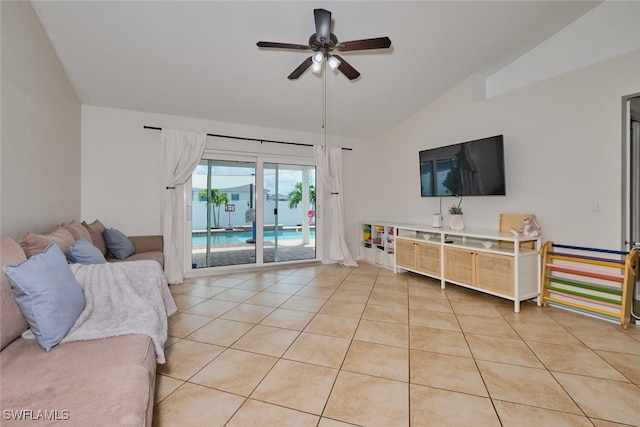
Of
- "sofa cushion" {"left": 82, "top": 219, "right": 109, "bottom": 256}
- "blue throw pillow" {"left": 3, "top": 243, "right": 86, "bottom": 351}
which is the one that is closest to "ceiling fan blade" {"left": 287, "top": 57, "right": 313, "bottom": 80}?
"blue throw pillow" {"left": 3, "top": 243, "right": 86, "bottom": 351}

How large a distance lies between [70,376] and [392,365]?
1715 mm

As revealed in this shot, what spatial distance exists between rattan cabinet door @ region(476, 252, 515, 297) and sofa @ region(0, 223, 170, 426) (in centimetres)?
315

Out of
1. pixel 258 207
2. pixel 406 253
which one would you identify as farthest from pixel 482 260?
pixel 258 207

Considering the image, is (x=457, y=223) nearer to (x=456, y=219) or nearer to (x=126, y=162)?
(x=456, y=219)

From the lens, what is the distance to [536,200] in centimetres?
309

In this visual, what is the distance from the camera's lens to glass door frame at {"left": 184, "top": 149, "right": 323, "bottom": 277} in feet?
13.4

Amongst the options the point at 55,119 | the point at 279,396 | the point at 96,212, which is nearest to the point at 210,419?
A: the point at 279,396

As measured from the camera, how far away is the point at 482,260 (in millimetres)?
3080

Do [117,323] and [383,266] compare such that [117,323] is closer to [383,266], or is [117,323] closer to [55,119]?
[55,119]

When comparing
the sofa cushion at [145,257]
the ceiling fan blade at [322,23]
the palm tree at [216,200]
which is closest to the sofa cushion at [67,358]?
the sofa cushion at [145,257]

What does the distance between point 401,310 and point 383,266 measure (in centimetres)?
195

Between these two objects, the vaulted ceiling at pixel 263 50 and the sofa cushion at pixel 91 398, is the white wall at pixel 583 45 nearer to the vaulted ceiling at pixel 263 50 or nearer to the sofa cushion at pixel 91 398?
the vaulted ceiling at pixel 263 50

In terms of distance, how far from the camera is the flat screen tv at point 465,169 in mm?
3273
